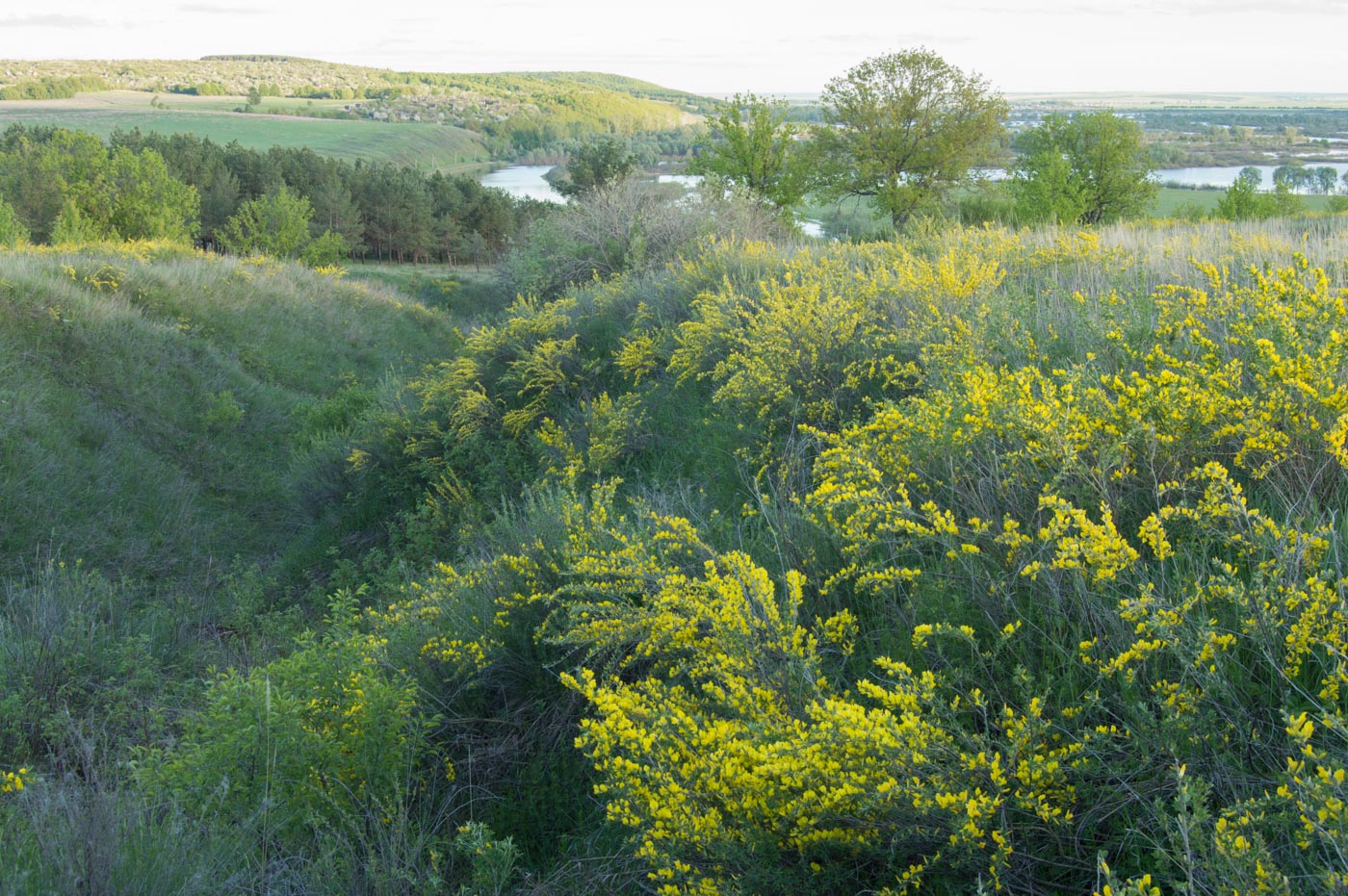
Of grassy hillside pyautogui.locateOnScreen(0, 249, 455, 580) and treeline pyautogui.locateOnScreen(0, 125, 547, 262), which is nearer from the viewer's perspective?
grassy hillside pyautogui.locateOnScreen(0, 249, 455, 580)

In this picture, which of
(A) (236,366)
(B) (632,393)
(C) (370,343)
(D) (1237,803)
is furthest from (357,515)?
(C) (370,343)

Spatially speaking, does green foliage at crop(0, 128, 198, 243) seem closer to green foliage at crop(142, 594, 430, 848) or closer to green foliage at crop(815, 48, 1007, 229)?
green foliage at crop(815, 48, 1007, 229)

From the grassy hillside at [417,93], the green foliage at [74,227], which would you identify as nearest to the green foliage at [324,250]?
the green foliage at [74,227]

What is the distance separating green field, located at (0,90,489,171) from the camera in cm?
8844

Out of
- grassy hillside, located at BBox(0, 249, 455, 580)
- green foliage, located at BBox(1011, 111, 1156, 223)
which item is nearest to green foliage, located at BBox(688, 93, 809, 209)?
green foliage, located at BBox(1011, 111, 1156, 223)

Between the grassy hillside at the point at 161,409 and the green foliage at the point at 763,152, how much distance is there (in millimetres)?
20619

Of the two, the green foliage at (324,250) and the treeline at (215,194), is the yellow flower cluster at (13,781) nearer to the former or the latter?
the treeline at (215,194)

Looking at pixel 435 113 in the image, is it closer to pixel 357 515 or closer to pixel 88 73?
pixel 88 73

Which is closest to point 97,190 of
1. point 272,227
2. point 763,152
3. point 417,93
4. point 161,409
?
point 272,227

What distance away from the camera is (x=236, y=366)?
48.6ft

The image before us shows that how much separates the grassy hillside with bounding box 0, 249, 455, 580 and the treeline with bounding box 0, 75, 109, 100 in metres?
124

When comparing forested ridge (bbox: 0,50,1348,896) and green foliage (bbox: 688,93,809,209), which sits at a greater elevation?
green foliage (bbox: 688,93,809,209)

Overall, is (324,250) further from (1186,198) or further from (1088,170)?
(1186,198)

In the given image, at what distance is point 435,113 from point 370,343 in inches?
5421
